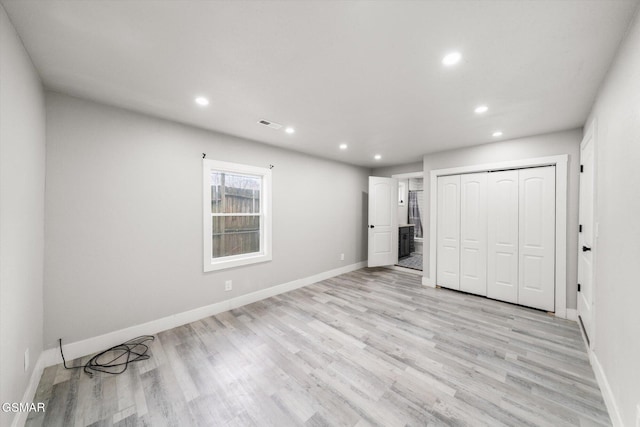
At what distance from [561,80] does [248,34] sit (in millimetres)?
2443

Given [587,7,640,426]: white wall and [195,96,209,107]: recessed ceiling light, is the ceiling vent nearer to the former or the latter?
[195,96,209,107]: recessed ceiling light

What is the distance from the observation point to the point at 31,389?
167 cm

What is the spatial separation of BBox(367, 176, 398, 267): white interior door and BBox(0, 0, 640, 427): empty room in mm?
1387

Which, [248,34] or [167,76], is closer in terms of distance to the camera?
[248,34]

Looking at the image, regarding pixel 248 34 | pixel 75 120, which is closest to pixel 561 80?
pixel 248 34

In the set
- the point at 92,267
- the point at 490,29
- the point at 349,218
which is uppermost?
the point at 490,29

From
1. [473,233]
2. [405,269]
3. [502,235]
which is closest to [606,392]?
[502,235]

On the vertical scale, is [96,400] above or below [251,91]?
below

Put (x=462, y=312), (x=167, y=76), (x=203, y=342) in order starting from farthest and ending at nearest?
(x=462, y=312) → (x=203, y=342) → (x=167, y=76)

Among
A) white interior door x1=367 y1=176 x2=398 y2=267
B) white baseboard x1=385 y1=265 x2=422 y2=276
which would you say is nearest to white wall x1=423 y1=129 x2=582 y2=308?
white interior door x1=367 y1=176 x2=398 y2=267

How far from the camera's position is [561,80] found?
1875mm

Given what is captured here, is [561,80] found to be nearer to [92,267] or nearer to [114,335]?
[92,267]

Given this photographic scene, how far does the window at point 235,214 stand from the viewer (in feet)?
10.1

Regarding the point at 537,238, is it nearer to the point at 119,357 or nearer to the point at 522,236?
the point at 522,236
